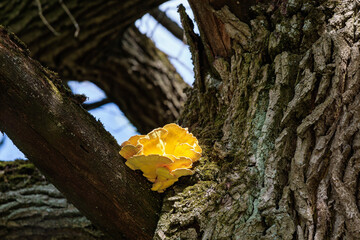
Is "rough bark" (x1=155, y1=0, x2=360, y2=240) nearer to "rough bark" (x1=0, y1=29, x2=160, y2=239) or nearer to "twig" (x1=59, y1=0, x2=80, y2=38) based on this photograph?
"rough bark" (x1=0, y1=29, x2=160, y2=239)

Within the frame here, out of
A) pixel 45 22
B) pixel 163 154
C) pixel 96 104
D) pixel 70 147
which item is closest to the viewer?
pixel 70 147

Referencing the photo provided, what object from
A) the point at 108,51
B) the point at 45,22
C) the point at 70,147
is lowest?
the point at 70,147

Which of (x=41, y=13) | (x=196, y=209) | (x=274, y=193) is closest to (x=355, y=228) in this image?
(x=274, y=193)

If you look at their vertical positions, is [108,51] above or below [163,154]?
above

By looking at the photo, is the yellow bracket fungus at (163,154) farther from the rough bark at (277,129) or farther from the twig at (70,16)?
the twig at (70,16)

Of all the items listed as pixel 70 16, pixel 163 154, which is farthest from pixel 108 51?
pixel 163 154

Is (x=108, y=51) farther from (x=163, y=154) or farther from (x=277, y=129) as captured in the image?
(x=277, y=129)
